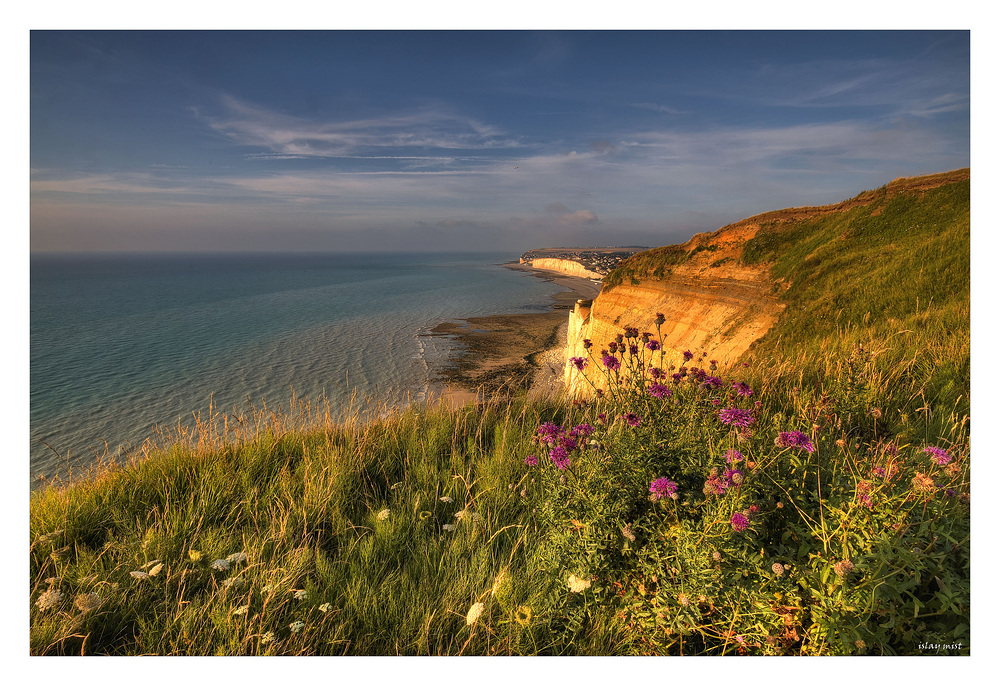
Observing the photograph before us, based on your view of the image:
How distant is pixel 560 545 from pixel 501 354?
1430 inches

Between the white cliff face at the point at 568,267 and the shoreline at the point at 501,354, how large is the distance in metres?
73.9

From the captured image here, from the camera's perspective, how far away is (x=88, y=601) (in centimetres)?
234

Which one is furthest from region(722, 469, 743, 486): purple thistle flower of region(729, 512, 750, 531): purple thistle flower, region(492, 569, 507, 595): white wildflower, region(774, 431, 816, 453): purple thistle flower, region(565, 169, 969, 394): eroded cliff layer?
region(565, 169, 969, 394): eroded cliff layer

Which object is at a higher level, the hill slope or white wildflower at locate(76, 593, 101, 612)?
the hill slope

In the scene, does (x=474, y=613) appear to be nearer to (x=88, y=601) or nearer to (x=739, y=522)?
(x=739, y=522)

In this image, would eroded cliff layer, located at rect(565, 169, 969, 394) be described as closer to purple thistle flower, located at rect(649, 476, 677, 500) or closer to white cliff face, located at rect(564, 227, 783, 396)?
white cliff face, located at rect(564, 227, 783, 396)

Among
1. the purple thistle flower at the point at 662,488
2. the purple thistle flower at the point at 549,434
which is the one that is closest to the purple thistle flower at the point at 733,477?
the purple thistle flower at the point at 662,488

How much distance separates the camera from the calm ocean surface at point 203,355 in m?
24.5

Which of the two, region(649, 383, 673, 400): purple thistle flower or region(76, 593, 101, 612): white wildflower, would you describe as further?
region(649, 383, 673, 400): purple thistle flower

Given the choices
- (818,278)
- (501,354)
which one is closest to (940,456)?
(818,278)

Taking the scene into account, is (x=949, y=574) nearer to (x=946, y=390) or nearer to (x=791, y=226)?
(x=946, y=390)

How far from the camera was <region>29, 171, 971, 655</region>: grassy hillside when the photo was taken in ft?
6.59

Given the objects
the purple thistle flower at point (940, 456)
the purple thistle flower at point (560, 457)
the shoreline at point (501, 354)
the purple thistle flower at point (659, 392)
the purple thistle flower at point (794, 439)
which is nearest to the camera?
the purple thistle flower at point (940, 456)

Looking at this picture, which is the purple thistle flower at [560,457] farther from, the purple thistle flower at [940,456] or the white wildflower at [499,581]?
the purple thistle flower at [940,456]
